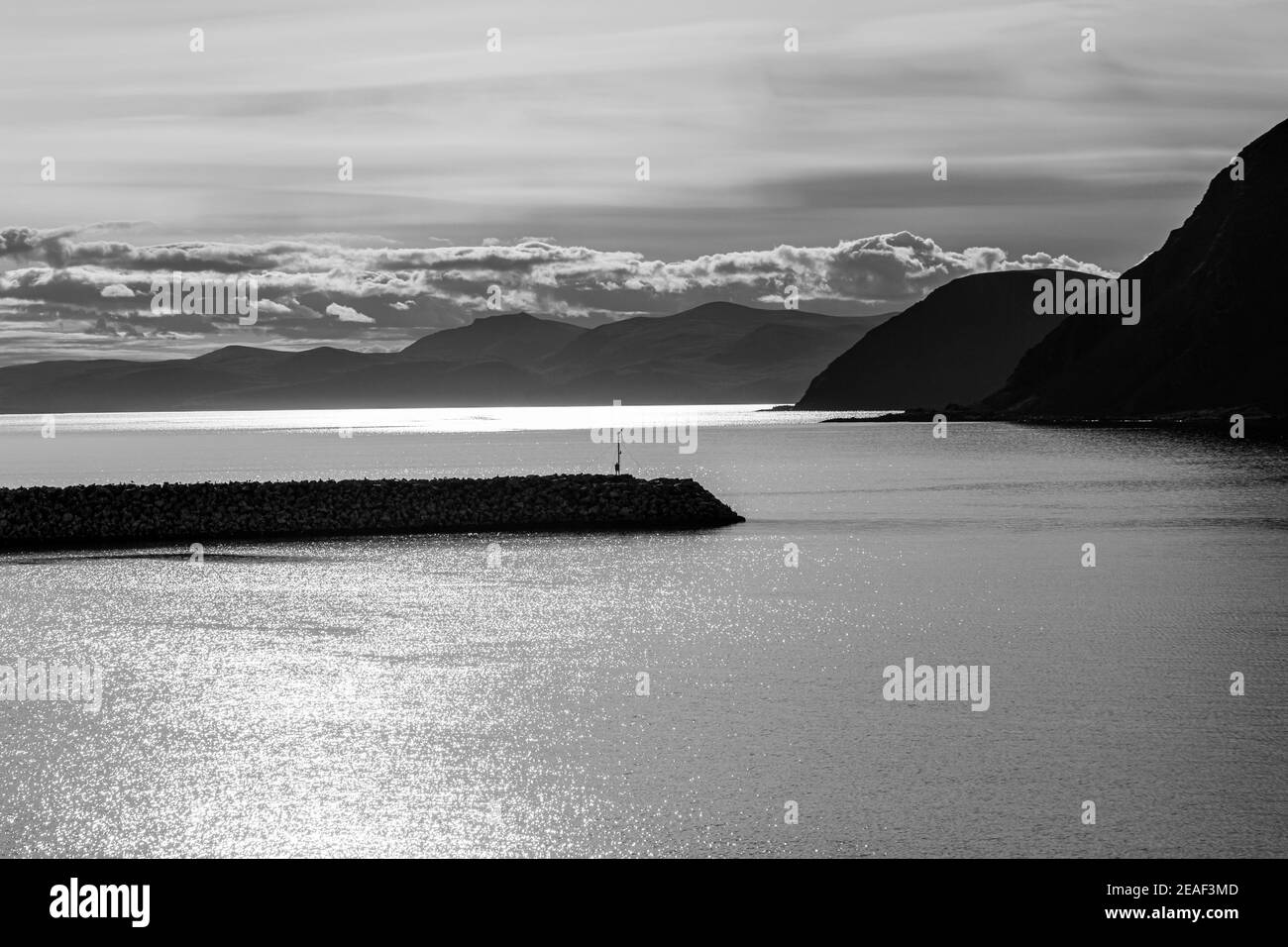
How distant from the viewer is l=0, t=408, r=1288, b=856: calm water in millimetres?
13719

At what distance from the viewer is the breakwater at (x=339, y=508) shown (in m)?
47.8

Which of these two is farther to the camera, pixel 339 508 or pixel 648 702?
pixel 339 508

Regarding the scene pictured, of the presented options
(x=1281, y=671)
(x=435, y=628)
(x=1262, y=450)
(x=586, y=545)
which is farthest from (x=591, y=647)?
(x=1262, y=450)

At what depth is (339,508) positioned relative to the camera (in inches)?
1983

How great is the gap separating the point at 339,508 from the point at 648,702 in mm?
32507

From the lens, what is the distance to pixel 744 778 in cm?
1540

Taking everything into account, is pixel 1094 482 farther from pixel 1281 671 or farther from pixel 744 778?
pixel 744 778

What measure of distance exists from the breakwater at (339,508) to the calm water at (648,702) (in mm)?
4305

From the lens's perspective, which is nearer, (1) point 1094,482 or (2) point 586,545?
(2) point 586,545

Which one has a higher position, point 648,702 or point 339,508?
point 339,508

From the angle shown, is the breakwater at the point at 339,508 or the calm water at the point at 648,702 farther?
the breakwater at the point at 339,508

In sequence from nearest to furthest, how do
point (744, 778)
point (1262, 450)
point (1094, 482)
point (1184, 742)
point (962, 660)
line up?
1. point (744, 778)
2. point (1184, 742)
3. point (962, 660)
4. point (1094, 482)
5. point (1262, 450)
